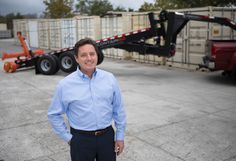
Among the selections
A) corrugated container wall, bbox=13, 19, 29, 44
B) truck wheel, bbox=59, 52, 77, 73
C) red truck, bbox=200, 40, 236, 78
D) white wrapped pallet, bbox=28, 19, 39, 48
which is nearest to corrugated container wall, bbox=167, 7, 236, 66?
red truck, bbox=200, 40, 236, 78

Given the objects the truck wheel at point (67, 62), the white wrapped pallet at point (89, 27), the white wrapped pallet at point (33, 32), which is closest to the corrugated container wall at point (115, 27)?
the white wrapped pallet at point (89, 27)

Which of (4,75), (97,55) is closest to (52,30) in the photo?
(4,75)

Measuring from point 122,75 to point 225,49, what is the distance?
3.97 m

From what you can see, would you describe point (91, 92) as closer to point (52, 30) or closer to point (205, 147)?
point (205, 147)

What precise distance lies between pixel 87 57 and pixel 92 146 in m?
0.75

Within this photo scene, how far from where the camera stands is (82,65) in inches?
109

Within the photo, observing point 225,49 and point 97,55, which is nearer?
point 97,55

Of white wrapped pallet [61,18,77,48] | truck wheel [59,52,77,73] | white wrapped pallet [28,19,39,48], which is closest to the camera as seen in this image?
truck wheel [59,52,77,73]

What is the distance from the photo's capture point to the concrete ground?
4973 mm

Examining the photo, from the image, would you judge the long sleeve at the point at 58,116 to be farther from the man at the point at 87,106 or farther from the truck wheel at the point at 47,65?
the truck wheel at the point at 47,65

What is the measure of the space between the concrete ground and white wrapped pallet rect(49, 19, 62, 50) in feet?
37.9

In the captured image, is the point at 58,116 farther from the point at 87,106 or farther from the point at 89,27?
the point at 89,27

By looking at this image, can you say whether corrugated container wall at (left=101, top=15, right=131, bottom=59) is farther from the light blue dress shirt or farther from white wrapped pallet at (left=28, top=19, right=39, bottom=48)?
the light blue dress shirt

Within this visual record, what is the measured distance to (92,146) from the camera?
2801mm
